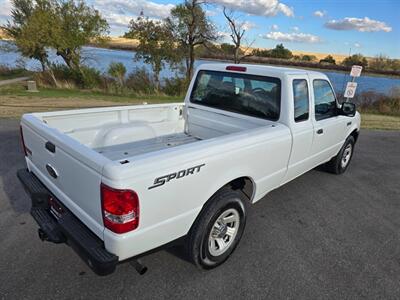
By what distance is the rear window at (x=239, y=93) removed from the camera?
3.58 metres

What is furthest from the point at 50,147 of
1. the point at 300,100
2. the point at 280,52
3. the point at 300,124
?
the point at 280,52

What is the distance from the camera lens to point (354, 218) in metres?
4.03

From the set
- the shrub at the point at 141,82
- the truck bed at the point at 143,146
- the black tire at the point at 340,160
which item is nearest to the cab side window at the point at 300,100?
the truck bed at the point at 143,146

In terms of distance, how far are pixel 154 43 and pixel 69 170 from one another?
19.7 m

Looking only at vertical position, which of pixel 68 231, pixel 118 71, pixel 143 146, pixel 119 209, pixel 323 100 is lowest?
pixel 118 71

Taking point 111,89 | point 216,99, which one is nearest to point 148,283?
point 216,99

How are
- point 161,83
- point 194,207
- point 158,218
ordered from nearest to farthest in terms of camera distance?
point 158,218 → point 194,207 → point 161,83

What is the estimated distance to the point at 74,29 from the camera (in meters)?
18.9

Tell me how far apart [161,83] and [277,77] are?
17831mm

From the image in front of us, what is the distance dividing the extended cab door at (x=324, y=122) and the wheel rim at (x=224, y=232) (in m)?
1.71

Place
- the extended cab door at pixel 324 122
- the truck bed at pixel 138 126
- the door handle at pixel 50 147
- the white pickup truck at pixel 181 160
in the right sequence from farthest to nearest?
the extended cab door at pixel 324 122, the truck bed at pixel 138 126, the door handle at pixel 50 147, the white pickup truck at pixel 181 160

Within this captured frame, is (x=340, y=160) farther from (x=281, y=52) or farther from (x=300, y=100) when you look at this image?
(x=281, y=52)

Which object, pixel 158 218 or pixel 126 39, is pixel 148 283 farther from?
pixel 126 39

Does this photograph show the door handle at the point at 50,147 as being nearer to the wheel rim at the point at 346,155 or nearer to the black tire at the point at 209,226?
the black tire at the point at 209,226
